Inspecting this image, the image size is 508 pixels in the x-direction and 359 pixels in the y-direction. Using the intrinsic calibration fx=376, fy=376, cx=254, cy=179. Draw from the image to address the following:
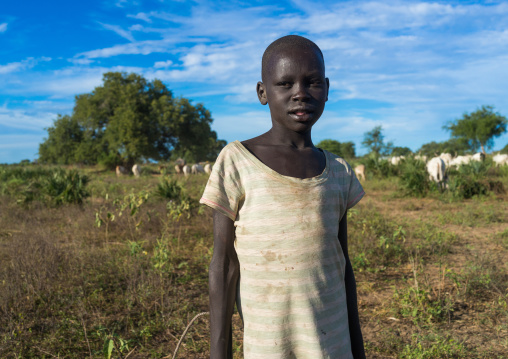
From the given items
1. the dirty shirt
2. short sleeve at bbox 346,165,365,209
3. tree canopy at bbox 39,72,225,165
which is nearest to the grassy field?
the dirty shirt

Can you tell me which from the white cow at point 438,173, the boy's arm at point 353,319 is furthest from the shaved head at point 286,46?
the white cow at point 438,173

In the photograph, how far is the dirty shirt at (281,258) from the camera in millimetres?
971

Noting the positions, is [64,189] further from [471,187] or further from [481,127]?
[481,127]

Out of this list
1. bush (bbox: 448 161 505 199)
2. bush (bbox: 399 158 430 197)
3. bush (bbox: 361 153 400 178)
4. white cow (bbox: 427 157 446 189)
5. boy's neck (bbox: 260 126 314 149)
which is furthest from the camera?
bush (bbox: 361 153 400 178)

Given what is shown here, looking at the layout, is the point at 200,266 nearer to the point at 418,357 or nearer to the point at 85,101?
the point at 418,357

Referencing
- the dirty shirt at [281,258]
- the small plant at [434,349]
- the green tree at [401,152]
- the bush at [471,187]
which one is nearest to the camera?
the dirty shirt at [281,258]

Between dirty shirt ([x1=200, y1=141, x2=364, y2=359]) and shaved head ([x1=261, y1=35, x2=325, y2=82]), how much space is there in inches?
11.3

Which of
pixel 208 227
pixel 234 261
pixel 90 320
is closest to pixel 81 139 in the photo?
pixel 208 227

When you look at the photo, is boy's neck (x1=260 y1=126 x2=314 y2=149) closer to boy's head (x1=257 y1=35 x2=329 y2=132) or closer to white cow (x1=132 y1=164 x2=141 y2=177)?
boy's head (x1=257 y1=35 x2=329 y2=132)

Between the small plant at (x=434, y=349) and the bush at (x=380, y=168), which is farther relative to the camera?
the bush at (x=380, y=168)

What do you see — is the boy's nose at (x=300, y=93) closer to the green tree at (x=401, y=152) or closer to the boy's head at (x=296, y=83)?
the boy's head at (x=296, y=83)

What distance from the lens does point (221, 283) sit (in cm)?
102

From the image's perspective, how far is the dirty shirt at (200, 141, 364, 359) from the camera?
971 mm

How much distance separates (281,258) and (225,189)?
0.23 metres
